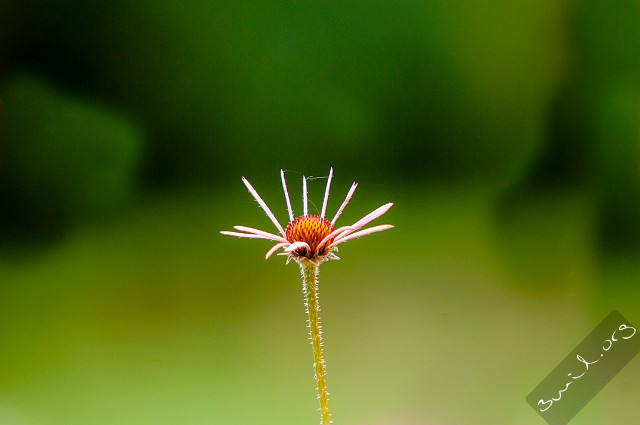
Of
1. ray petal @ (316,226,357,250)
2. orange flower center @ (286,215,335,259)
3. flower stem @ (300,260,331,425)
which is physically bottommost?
flower stem @ (300,260,331,425)

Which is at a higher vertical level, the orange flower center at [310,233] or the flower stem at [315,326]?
the orange flower center at [310,233]

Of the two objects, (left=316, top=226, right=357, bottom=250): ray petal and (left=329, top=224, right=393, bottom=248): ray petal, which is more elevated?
(left=316, top=226, right=357, bottom=250): ray petal

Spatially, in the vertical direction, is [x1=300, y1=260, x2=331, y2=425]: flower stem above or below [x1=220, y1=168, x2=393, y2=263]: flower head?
below

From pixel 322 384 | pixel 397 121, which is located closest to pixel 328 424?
pixel 322 384

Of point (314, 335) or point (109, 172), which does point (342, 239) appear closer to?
point (314, 335)

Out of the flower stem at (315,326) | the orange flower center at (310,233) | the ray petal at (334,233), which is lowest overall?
the flower stem at (315,326)
